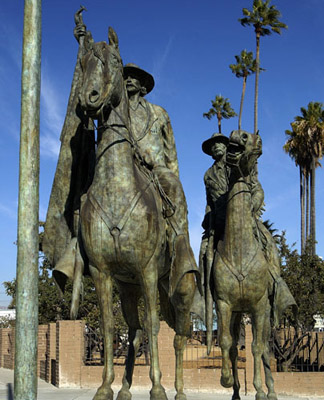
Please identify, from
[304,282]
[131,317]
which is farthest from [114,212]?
[304,282]

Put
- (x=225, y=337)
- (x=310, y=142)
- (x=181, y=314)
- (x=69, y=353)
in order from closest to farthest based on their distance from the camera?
(x=181, y=314) < (x=225, y=337) < (x=69, y=353) < (x=310, y=142)

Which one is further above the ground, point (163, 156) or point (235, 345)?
point (163, 156)

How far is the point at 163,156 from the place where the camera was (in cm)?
743

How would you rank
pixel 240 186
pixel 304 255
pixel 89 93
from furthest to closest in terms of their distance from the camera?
pixel 304 255 < pixel 240 186 < pixel 89 93

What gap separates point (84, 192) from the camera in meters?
6.82

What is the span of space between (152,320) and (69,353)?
11651mm

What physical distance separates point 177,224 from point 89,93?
1937mm

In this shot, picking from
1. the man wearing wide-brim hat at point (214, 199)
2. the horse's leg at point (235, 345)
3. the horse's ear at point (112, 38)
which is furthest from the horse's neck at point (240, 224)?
the horse's ear at point (112, 38)

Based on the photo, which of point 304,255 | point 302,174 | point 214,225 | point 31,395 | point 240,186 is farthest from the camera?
point 302,174

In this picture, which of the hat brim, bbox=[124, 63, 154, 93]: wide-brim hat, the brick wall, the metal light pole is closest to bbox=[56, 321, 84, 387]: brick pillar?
the brick wall

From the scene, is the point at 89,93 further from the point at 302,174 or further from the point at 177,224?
the point at 302,174

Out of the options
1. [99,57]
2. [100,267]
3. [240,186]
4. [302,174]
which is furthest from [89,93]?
[302,174]

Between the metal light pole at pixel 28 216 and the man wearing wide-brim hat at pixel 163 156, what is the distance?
2.05 meters

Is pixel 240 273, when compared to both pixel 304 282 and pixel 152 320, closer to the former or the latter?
pixel 152 320
